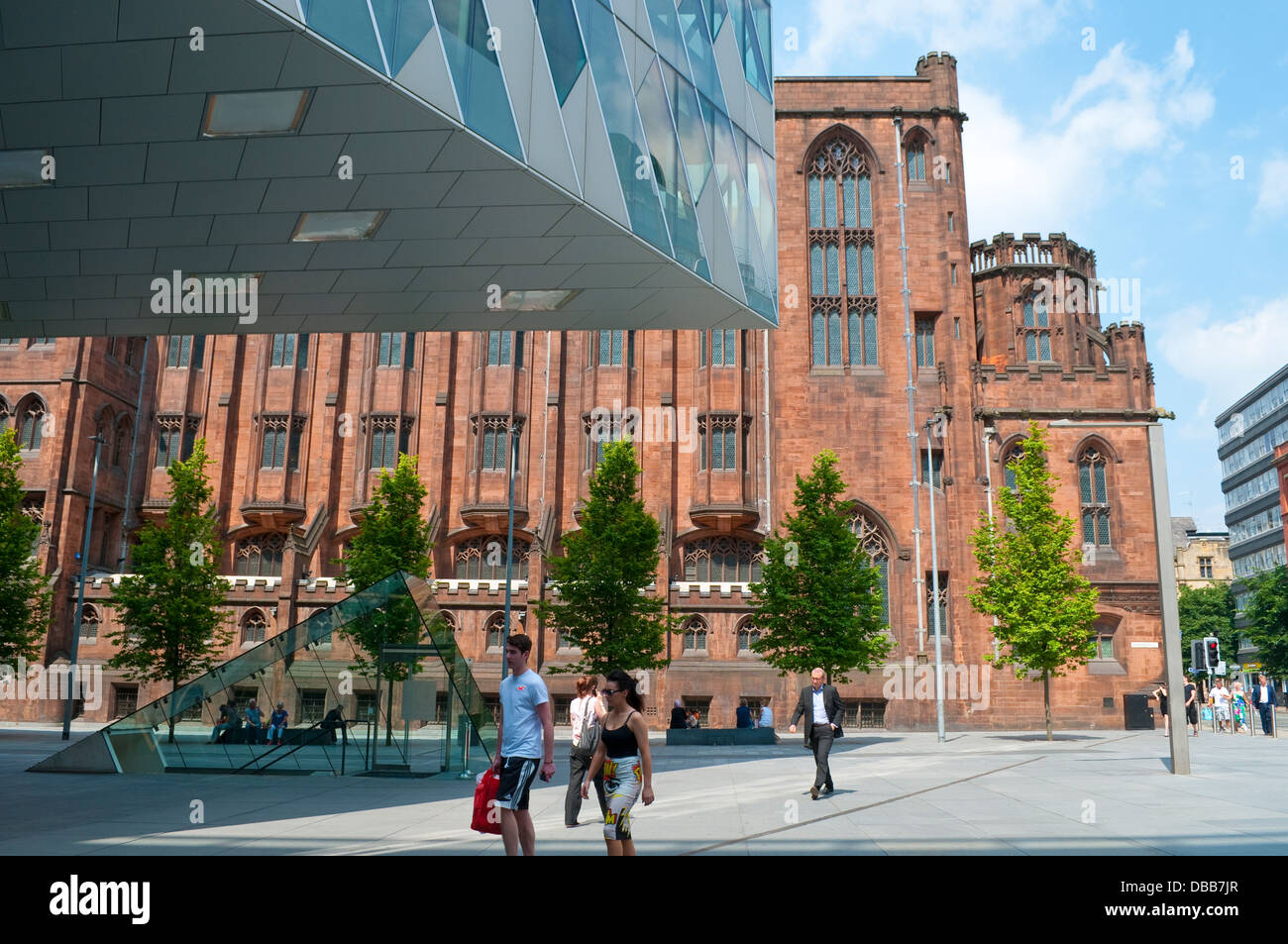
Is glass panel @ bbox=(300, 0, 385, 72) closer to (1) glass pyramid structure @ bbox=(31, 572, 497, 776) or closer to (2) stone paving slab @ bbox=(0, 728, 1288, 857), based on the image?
(2) stone paving slab @ bbox=(0, 728, 1288, 857)

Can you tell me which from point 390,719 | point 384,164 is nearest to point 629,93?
point 384,164

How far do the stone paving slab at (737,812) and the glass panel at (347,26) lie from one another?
8360 millimetres

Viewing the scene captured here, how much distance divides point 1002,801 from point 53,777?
598 inches

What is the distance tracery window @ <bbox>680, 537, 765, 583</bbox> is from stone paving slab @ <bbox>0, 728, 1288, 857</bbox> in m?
22.9

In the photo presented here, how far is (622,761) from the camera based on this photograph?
703 cm

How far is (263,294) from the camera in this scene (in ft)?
59.1

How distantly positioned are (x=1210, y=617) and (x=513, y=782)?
90.3 m

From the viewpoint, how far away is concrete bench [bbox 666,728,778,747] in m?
28.6

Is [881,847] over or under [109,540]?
under

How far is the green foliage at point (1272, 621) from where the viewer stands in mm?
57594

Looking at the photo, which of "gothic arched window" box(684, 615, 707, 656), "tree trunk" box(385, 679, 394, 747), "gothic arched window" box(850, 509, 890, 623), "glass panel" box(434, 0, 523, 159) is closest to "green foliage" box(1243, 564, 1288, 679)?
"gothic arched window" box(850, 509, 890, 623)

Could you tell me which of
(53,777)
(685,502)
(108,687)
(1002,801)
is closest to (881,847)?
(1002,801)

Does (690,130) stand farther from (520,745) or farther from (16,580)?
(16,580)
